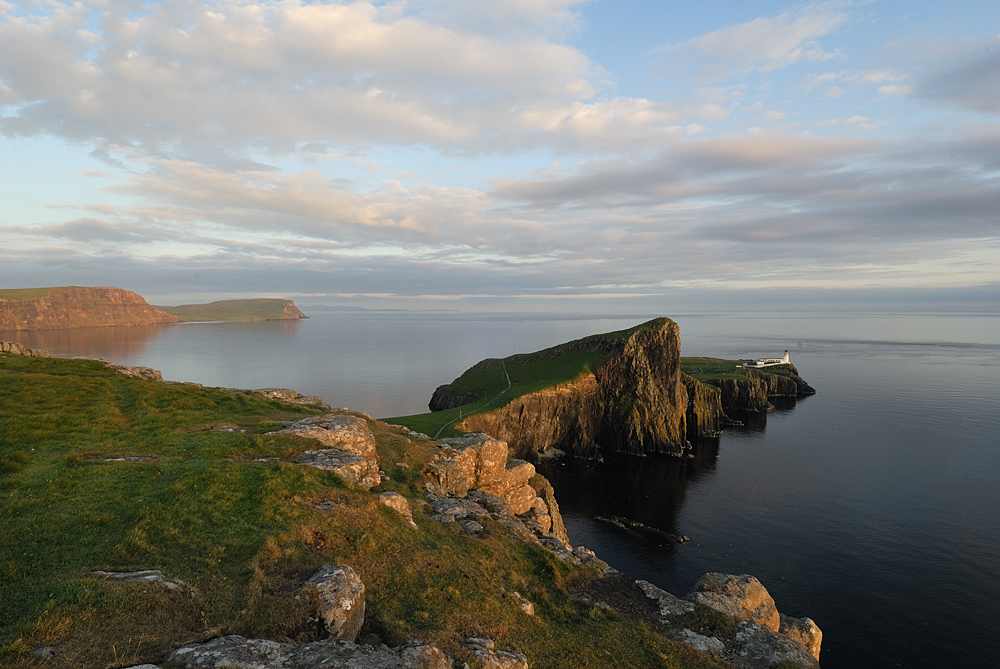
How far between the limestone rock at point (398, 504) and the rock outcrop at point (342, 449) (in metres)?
1.34

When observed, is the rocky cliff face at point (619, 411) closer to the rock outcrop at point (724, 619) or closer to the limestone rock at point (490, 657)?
the rock outcrop at point (724, 619)

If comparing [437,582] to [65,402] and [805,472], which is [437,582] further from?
[805,472]

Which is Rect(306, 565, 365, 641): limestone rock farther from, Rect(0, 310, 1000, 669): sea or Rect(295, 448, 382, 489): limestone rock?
Rect(0, 310, 1000, 669): sea

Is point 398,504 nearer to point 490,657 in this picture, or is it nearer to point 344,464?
point 344,464

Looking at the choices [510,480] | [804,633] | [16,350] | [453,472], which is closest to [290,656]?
[453,472]

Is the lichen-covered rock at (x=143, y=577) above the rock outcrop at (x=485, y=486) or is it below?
above

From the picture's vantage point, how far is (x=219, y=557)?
13.0 m

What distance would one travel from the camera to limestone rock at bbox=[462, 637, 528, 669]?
465 inches

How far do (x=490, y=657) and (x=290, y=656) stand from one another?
5.34 metres

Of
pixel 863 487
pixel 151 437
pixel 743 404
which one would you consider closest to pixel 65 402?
pixel 151 437

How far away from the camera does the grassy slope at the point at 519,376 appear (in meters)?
76.4

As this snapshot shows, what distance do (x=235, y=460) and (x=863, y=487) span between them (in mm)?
78040

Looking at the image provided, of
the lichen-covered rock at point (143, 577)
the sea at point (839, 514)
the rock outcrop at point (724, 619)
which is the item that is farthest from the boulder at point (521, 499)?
the lichen-covered rock at point (143, 577)

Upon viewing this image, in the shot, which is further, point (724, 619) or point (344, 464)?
point (344, 464)
